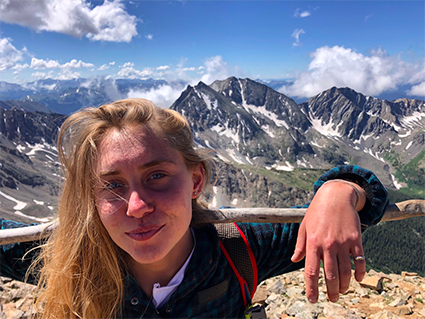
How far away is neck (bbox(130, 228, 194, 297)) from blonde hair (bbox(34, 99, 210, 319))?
15 cm

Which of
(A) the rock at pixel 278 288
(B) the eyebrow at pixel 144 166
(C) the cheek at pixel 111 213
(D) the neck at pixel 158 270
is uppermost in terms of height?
(B) the eyebrow at pixel 144 166

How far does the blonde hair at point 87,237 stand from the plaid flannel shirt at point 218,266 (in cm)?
23

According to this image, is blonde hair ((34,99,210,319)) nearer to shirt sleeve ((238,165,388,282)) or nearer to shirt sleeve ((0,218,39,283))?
shirt sleeve ((0,218,39,283))

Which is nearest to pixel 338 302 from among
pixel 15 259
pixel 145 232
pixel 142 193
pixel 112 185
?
pixel 145 232

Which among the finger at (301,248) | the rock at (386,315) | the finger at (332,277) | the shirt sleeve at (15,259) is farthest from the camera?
the rock at (386,315)

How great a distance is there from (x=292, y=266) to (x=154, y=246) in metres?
1.88

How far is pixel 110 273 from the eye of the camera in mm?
2713

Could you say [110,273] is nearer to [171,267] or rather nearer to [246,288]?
[171,267]

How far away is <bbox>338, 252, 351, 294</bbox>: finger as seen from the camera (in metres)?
2.03

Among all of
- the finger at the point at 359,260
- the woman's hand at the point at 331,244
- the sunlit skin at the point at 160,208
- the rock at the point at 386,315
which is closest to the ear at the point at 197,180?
the sunlit skin at the point at 160,208

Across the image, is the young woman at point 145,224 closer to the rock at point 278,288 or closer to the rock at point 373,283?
the rock at point 278,288

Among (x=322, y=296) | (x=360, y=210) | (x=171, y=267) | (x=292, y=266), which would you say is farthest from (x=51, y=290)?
(x=322, y=296)

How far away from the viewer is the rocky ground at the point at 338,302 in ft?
20.6

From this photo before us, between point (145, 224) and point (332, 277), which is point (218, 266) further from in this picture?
point (332, 277)
